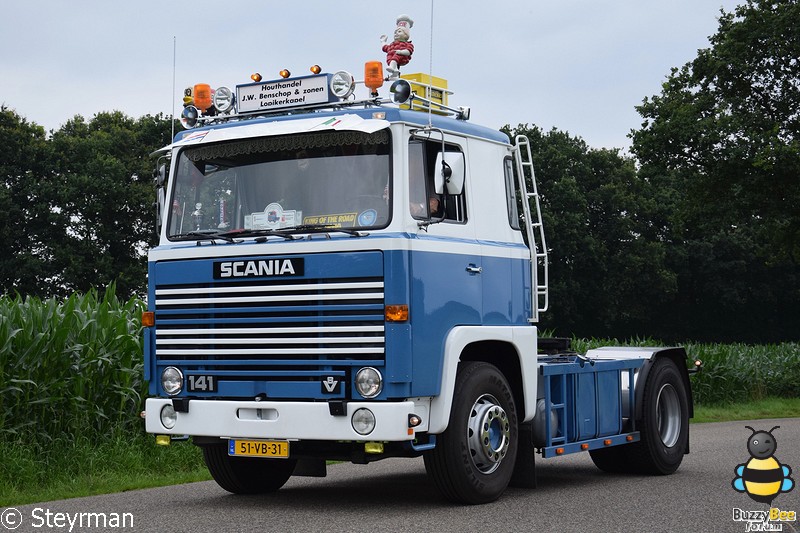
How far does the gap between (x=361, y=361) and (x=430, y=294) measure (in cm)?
81

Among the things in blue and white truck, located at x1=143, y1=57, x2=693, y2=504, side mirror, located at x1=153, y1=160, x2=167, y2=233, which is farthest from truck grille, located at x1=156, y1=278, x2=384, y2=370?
side mirror, located at x1=153, y1=160, x2=167, y2=233

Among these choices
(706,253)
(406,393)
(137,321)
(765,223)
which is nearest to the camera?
(406,393)

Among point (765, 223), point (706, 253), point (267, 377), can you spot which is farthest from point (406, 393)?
point (706, 253)

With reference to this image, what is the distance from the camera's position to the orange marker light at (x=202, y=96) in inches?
415

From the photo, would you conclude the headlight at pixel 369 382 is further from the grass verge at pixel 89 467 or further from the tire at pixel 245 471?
the grass verge at pixel 89 467

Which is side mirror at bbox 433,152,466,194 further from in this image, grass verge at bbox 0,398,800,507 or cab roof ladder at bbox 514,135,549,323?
grass verge at bbox 0,398,800,507

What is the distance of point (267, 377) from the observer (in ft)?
30.3

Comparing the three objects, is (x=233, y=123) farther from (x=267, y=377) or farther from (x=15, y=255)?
(x=15, y=255)

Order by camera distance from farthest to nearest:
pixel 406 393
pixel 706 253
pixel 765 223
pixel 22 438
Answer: pixel 706 253 < pixel 765 223 < pixel 22 438 < pixel 406 393

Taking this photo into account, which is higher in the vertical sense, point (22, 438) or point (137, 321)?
point (137, 321)

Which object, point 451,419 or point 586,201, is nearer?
point 451,419

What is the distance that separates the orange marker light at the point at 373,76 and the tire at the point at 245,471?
136 inches

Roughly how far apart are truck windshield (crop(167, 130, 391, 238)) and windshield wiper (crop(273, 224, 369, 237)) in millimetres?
43

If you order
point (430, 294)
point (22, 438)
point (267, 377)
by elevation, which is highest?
point (430, 294)
